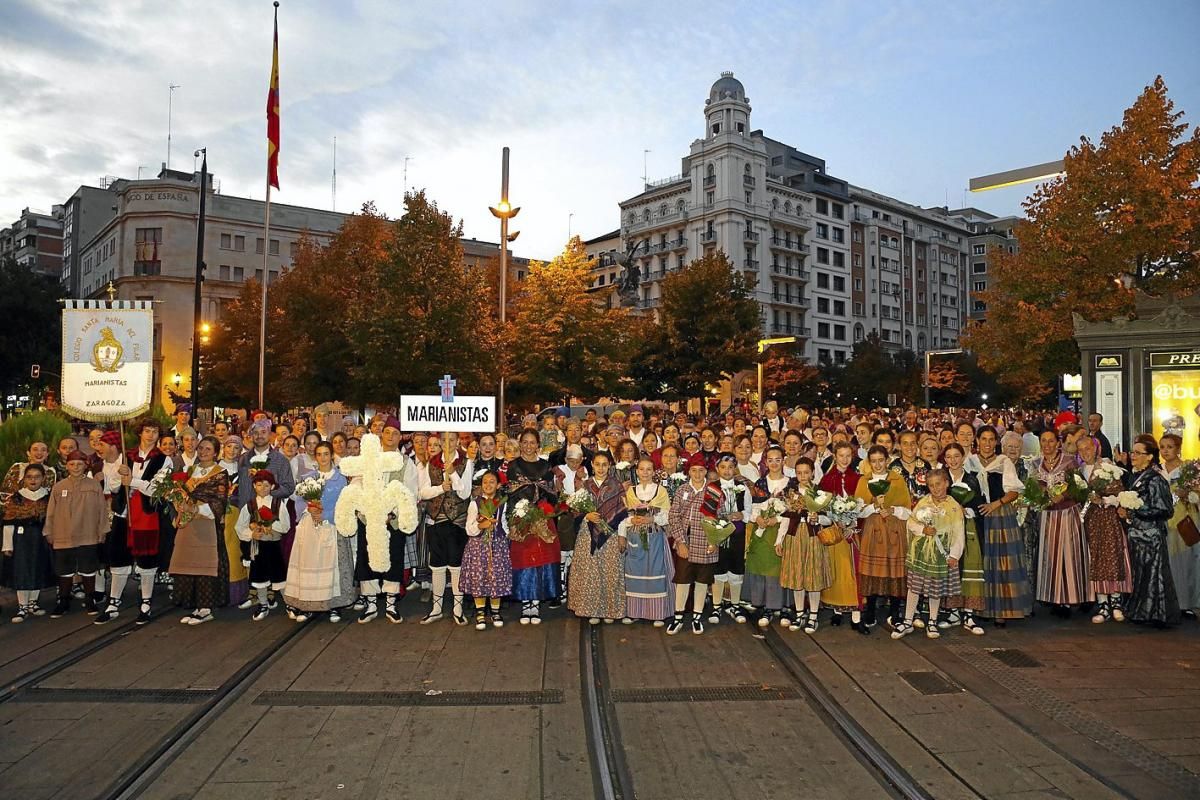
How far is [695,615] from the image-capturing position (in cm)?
833

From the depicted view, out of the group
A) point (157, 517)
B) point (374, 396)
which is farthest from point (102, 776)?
point (374, 396)

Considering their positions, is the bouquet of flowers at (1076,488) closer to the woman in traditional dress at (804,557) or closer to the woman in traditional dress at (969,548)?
→ the woman in traditional dress at (969,548)

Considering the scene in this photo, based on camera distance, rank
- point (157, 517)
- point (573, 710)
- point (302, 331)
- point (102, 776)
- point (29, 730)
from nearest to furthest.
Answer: point (102, 776)
point (29, 730)
point (573, 710)
point (157, 517)
point (302, 331)

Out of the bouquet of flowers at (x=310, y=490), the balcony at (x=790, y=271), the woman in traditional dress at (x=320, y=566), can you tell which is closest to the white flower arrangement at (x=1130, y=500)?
the woman in traditional dress at (x=320, y=566)

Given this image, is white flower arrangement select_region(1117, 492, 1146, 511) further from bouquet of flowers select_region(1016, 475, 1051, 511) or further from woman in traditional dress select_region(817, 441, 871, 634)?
woman in traditional dress select_region(817, 441, 871, 634)

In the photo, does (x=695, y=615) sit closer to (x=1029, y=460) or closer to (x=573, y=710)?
(x=573, y=710)

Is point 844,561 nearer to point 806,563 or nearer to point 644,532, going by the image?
point 806,563

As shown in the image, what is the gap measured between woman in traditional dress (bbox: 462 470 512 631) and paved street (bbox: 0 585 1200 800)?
44 centimetres

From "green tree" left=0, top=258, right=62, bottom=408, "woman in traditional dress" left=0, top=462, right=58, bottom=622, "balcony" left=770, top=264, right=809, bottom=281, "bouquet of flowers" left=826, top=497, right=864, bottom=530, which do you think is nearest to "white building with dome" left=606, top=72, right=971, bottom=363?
"balcony" left=770, top=264, right=809, bottom=281

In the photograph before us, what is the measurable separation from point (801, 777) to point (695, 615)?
11.2ft

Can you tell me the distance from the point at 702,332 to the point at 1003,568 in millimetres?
27051

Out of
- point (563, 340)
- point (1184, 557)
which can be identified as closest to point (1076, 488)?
point (1184, 557)

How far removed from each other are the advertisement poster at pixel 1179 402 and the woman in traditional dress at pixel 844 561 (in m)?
9.14

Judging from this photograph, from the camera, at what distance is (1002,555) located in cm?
809
